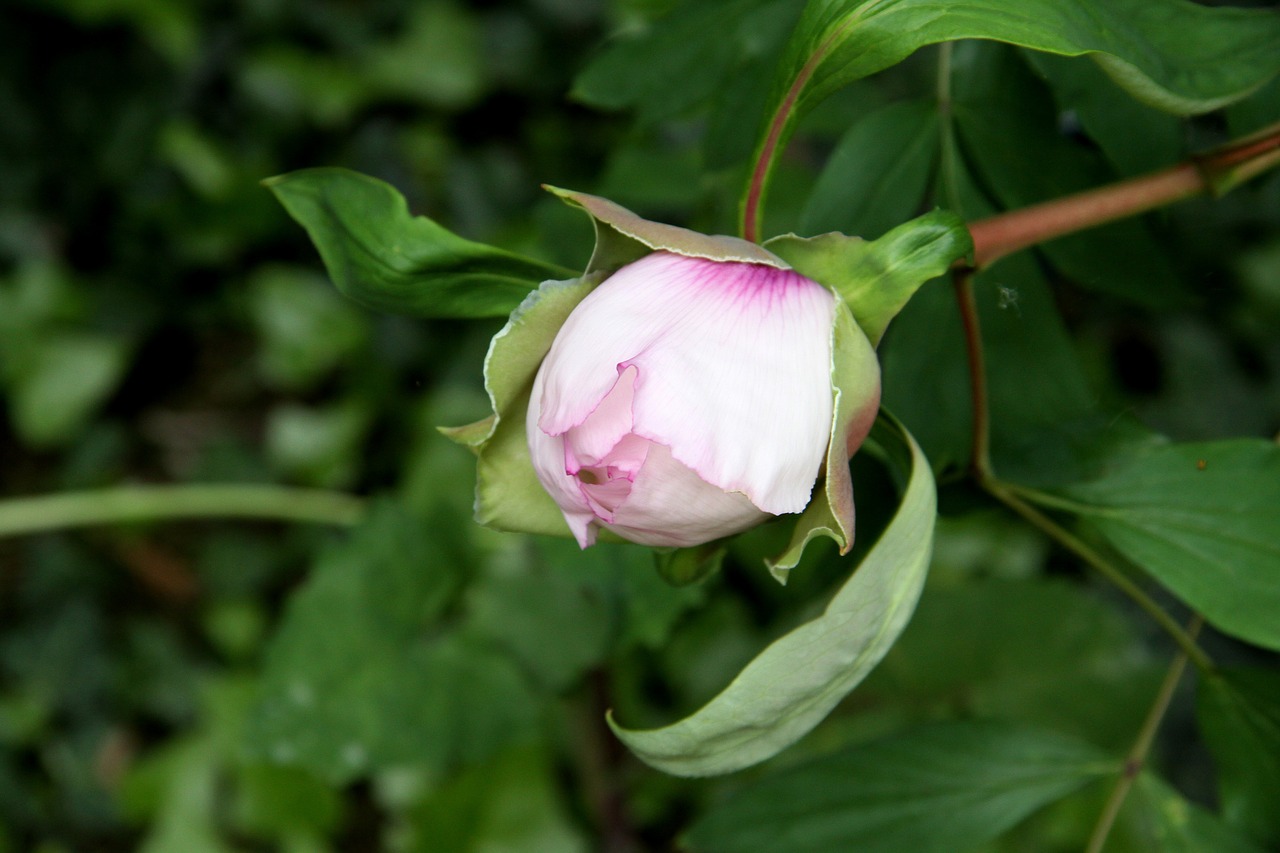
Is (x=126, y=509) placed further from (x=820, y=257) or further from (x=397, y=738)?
(x=820, y=257)

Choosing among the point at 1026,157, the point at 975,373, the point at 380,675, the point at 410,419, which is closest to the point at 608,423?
the point at 975,373

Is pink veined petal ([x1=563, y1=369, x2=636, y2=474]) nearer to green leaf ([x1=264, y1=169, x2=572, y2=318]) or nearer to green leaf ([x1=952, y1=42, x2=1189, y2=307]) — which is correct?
green leaf ([x1=264, y1=169, x2=572, y2=318])

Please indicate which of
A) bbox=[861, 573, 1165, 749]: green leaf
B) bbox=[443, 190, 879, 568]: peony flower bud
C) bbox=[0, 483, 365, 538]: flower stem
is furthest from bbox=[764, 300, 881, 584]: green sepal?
bbox=[0, 483, 365, 538]: flower stem

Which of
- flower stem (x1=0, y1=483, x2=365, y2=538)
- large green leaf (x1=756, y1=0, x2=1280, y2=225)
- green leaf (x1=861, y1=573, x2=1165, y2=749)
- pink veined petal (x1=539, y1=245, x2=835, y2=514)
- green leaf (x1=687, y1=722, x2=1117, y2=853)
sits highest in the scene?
large green leaf (x1=756, y1=0, x2=1280, y2=225)

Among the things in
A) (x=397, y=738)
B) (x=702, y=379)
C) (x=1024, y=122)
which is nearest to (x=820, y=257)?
(x=702, y=379)

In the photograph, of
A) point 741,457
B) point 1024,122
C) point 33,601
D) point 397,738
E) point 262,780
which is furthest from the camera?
point 33,601

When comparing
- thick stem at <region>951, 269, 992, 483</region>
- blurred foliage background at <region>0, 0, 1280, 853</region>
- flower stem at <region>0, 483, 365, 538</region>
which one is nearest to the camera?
thick stem at <region>951, 269, 992, 483</region>
